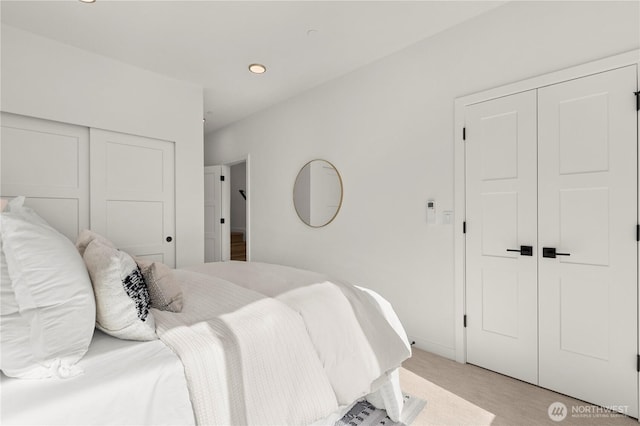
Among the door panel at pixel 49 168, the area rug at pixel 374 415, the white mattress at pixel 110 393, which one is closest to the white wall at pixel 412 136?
the area rug at pixel 374 415

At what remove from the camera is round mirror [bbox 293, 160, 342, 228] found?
358cm

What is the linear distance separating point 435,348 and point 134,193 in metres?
3.22

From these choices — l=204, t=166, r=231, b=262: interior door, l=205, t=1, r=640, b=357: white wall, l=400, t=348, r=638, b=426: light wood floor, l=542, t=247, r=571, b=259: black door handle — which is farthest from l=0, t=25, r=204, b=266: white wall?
l=542, t=247, r=571, b=259: black door handle

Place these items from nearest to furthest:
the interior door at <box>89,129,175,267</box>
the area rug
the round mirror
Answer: the area rug, the interior door at <box>89,129,175,267</box>, the round mirror

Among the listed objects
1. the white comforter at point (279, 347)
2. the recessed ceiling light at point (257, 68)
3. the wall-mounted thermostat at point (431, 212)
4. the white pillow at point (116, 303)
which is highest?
the recessed ceiling light at point (257, 68)

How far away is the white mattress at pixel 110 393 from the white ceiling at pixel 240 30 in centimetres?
234

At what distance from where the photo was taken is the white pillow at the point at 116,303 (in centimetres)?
115

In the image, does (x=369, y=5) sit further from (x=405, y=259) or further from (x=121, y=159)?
(x=121, y=159)

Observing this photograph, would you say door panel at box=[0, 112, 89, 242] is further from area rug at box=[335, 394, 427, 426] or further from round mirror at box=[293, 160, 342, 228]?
area rug at box=[335, 394, 427, 426]

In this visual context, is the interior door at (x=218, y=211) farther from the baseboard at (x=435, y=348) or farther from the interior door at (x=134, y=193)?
the baseboard at (x=435, y=348)

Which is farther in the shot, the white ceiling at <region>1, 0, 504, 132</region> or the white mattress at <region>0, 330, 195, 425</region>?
the white ceiling at <region>1, 0, 504, 132</region>

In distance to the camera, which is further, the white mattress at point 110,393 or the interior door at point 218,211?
the interior door at point 218,211

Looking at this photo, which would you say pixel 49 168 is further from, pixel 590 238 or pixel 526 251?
pixel 590 238

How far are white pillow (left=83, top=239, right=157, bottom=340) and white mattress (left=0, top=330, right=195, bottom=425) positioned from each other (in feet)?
0.17
